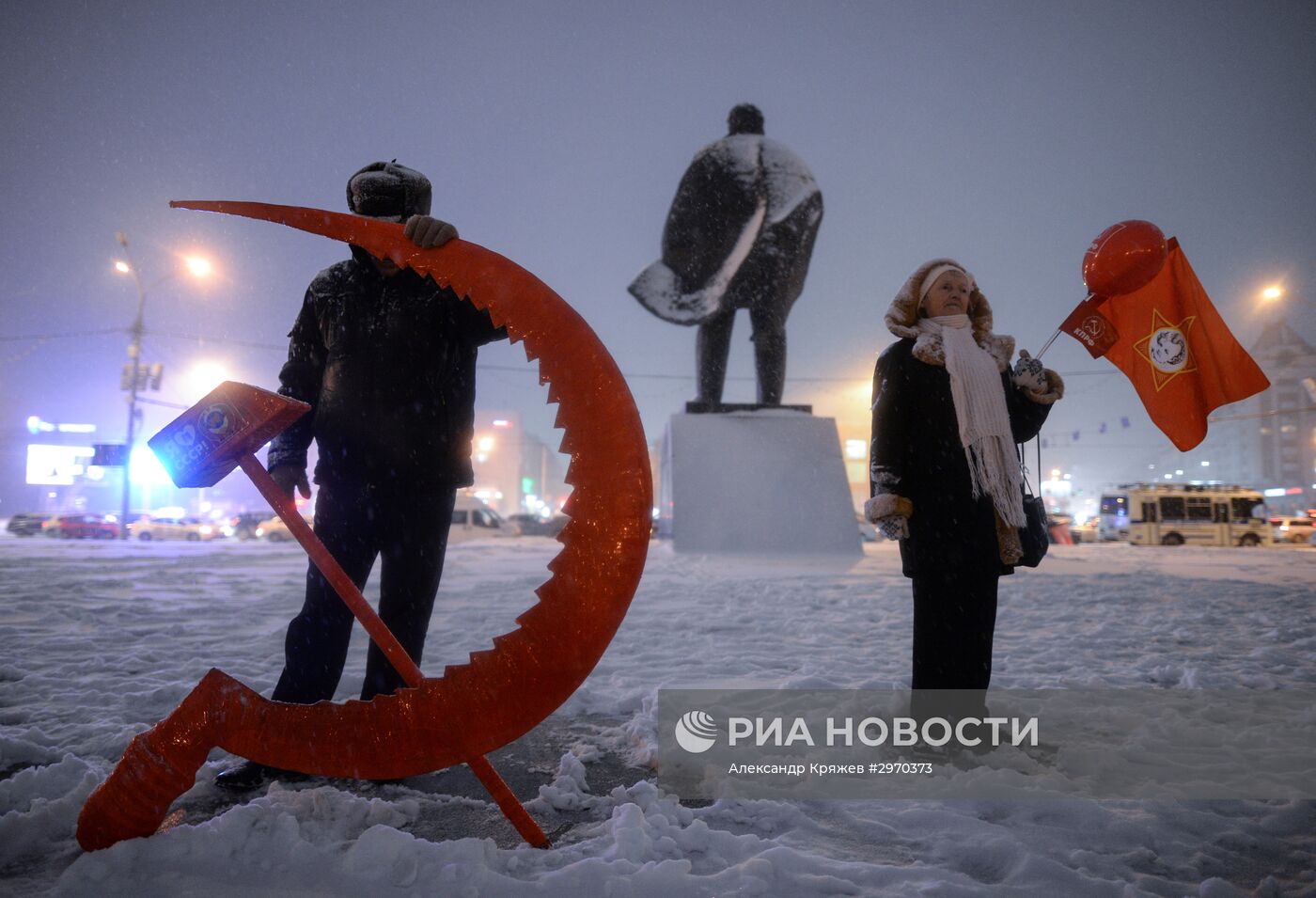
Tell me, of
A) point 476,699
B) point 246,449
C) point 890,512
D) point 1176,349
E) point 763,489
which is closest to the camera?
point 476,699

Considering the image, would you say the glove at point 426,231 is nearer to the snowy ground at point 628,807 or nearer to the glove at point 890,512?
the snowy ground at point 628,807

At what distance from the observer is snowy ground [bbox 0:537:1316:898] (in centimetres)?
122

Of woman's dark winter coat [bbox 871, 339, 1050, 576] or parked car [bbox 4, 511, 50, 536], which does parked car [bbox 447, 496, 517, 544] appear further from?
woman's dark winter coat [bbox 871, 339, 1050, 576]

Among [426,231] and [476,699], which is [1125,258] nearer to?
[426,231]

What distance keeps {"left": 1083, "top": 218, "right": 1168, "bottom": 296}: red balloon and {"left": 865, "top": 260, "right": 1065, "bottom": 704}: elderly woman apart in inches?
19.0

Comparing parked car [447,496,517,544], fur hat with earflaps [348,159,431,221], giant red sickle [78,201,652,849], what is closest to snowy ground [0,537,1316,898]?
giant red sickle [78,201,652,849]

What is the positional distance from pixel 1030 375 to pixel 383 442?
6.57 feet

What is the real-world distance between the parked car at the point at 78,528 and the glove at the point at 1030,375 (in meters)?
27.4

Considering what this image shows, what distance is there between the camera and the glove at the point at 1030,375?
2107mm

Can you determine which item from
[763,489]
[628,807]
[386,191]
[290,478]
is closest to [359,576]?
[290,478]

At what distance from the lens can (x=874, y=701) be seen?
7.95 ft

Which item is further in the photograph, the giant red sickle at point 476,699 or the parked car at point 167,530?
the parked car at point 167,530

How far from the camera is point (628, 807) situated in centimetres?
149

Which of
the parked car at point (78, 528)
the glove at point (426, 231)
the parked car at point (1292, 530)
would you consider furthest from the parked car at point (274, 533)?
the parked car at point (1292, 530)
